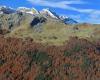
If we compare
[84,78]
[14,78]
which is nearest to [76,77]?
[84,78]

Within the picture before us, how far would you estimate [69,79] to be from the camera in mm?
196500

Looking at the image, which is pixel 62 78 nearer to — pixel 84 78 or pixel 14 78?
pixel 84 78

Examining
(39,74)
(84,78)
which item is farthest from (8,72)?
(84,78)

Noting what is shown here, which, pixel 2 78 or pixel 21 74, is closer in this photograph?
pixel 2 78

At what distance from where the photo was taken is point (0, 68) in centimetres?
19762

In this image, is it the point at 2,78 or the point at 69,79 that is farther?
the point at 69,79

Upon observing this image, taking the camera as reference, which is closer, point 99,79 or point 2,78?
point 2,78

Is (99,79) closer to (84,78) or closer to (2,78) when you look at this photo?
(84,78)

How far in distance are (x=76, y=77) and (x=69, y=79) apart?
199 inches

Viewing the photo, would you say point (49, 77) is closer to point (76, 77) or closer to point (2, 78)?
point (76, 77)

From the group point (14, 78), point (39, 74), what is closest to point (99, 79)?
point (39, 74)

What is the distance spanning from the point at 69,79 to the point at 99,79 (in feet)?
53.8

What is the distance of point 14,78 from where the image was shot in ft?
627

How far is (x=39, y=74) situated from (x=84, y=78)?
25335 mm
